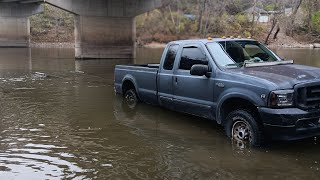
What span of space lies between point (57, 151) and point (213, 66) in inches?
122

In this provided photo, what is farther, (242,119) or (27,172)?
(242,119)

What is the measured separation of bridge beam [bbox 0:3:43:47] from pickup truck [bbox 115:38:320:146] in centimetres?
4696

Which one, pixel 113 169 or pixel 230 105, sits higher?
pixel 230 105

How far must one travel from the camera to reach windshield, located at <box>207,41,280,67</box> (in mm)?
7408

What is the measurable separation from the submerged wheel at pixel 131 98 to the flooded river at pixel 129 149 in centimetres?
24

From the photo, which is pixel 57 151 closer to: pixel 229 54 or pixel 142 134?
pixel 142 134

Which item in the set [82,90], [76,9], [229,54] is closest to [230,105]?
[229,54]

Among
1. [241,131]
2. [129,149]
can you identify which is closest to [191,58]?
[241,131]

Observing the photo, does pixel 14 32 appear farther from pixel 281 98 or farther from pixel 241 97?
pixel 281 98

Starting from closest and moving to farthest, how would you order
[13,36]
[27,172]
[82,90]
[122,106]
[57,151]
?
[27,172], [57,151], [122,106], [82,90], [13,36]

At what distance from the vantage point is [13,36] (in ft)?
174

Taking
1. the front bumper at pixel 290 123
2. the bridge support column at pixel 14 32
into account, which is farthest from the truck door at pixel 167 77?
the bridge support column at pixel 14 32

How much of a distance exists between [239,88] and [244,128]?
2.24ft

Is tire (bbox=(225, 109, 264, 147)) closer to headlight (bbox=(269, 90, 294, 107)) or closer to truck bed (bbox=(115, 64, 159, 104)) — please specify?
headlight (bbox=(269, 90, 294, 107))
